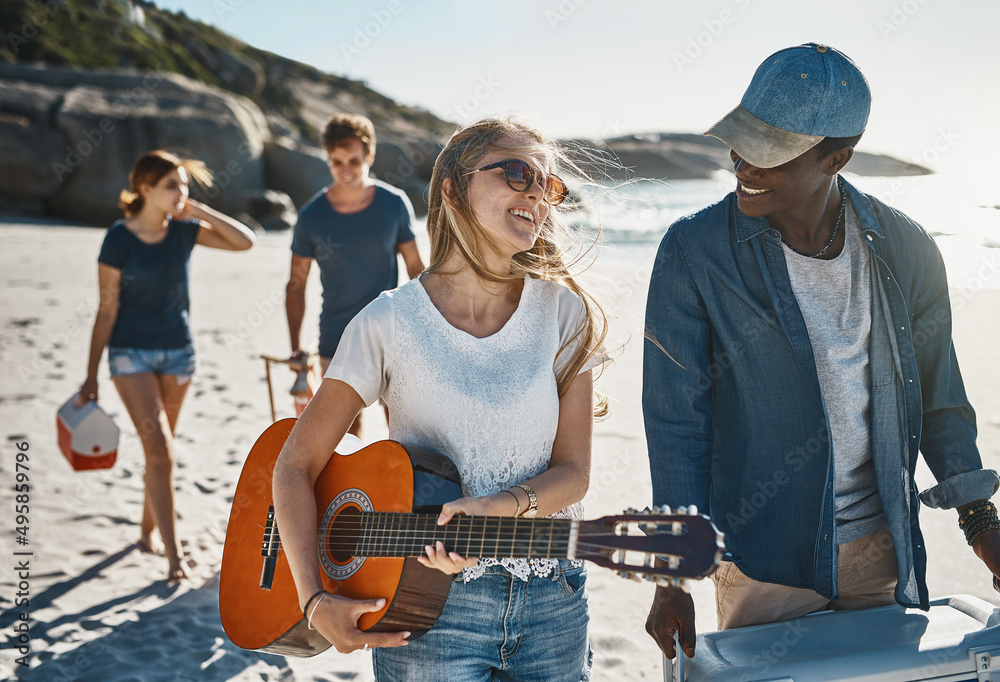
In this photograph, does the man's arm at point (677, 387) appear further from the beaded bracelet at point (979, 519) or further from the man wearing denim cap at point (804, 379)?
the beaded bracelet at point (979, 519)

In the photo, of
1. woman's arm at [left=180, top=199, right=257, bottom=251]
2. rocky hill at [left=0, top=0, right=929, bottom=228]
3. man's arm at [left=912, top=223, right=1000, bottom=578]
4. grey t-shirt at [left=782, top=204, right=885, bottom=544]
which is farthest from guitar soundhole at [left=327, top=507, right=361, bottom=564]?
rocky hill at [left=0, top=0, right=929, bottom=228]

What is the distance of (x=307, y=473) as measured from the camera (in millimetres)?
1865

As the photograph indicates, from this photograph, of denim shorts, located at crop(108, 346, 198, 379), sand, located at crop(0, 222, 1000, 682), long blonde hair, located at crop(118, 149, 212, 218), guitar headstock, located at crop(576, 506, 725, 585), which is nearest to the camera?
guitar headstock, located at crop(576, 506, 725, 585)

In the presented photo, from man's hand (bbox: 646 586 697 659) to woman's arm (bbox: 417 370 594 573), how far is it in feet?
1.04

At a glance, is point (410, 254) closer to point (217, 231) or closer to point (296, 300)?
point (296, 300)

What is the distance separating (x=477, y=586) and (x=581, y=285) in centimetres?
86

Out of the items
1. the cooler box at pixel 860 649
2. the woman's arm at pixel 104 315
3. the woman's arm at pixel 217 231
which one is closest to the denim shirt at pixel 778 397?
the cooler box at pixel 860 649

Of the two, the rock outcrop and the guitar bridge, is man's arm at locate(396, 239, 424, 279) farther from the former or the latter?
the rock outcrop

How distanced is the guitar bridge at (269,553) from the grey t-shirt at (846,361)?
59.1 inches

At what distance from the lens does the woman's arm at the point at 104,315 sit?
169 inches

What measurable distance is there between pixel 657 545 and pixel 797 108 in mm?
1107
